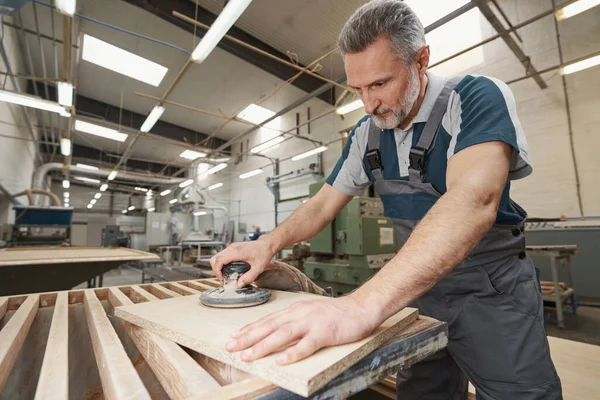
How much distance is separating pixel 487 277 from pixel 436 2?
5.70 meters

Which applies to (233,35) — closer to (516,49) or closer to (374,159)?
(516,49)

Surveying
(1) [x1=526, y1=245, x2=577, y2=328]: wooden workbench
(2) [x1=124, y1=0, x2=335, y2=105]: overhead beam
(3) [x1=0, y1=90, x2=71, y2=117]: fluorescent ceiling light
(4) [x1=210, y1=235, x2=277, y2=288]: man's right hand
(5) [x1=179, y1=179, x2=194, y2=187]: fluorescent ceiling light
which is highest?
(2) [x1=124, y1=0, x2=335, y2=105]: overhead beam

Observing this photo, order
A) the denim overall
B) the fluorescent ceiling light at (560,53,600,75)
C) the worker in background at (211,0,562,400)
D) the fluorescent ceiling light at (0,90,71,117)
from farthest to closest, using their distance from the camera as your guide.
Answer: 1. the fluorescent ceiling light at (0,90,71,117)
2. the fluorescent ceiling light at (560,53,600,75)
3. the denim overall
4. the worker in background at (211,0,562,400)

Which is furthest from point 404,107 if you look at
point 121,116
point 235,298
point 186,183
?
point 186,183

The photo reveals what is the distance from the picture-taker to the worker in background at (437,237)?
0.58m

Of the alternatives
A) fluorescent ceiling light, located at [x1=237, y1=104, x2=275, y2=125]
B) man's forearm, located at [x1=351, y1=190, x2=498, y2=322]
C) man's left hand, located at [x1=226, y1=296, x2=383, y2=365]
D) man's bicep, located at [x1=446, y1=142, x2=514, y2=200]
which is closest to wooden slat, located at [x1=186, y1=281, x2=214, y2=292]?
man's left hand, located at [x1=226, y1=296, x2=383, y2=365]

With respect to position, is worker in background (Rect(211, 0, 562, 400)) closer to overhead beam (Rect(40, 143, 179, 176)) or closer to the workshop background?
the workshop background

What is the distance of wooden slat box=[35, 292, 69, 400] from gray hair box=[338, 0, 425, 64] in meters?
1.14

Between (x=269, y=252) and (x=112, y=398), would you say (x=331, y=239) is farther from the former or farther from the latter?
(x=112, y=398)

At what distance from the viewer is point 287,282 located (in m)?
1.12

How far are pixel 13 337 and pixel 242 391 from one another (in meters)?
0.71

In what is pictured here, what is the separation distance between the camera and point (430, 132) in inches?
37.7

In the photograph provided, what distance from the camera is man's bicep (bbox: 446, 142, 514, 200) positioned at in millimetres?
690

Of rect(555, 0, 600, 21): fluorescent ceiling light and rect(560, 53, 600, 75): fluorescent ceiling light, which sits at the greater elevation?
rect(555, 0, 600, 21): fluorescent ceiling light
